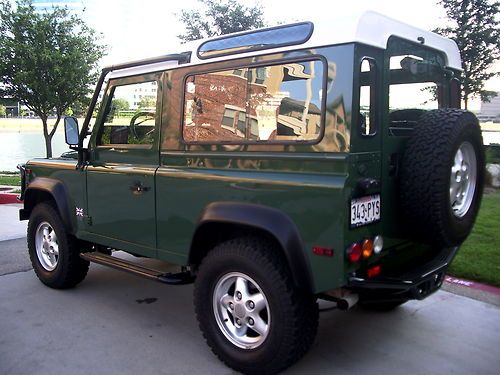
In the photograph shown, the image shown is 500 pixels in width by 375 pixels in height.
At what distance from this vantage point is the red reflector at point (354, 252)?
2.65 metres

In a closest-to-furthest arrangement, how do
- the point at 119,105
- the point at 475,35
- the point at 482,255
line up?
the point at 119,105 → the point at 482,255 → the point at 475,35

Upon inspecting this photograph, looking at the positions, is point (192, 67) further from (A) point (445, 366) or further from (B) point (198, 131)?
(A) point (445, 366)

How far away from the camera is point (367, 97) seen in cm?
286

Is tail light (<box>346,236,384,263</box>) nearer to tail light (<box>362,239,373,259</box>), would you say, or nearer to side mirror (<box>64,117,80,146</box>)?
tail light (<box>362,239,373,259</box>)

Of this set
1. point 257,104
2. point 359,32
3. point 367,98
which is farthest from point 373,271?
point 359,32

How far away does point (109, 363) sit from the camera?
332 centimetres

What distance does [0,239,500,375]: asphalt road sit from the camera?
3.28m

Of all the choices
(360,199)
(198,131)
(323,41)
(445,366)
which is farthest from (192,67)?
(445,366)

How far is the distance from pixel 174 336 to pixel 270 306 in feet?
3.85

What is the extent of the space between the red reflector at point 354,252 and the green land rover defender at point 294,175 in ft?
0.04

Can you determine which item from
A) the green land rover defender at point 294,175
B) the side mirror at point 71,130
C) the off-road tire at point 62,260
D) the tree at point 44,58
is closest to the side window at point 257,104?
the green land rover defender at point 294,175

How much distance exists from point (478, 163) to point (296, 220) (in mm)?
1421

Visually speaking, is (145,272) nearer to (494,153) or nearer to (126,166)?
(126,166)

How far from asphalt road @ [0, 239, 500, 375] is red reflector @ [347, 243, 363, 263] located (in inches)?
37.8
